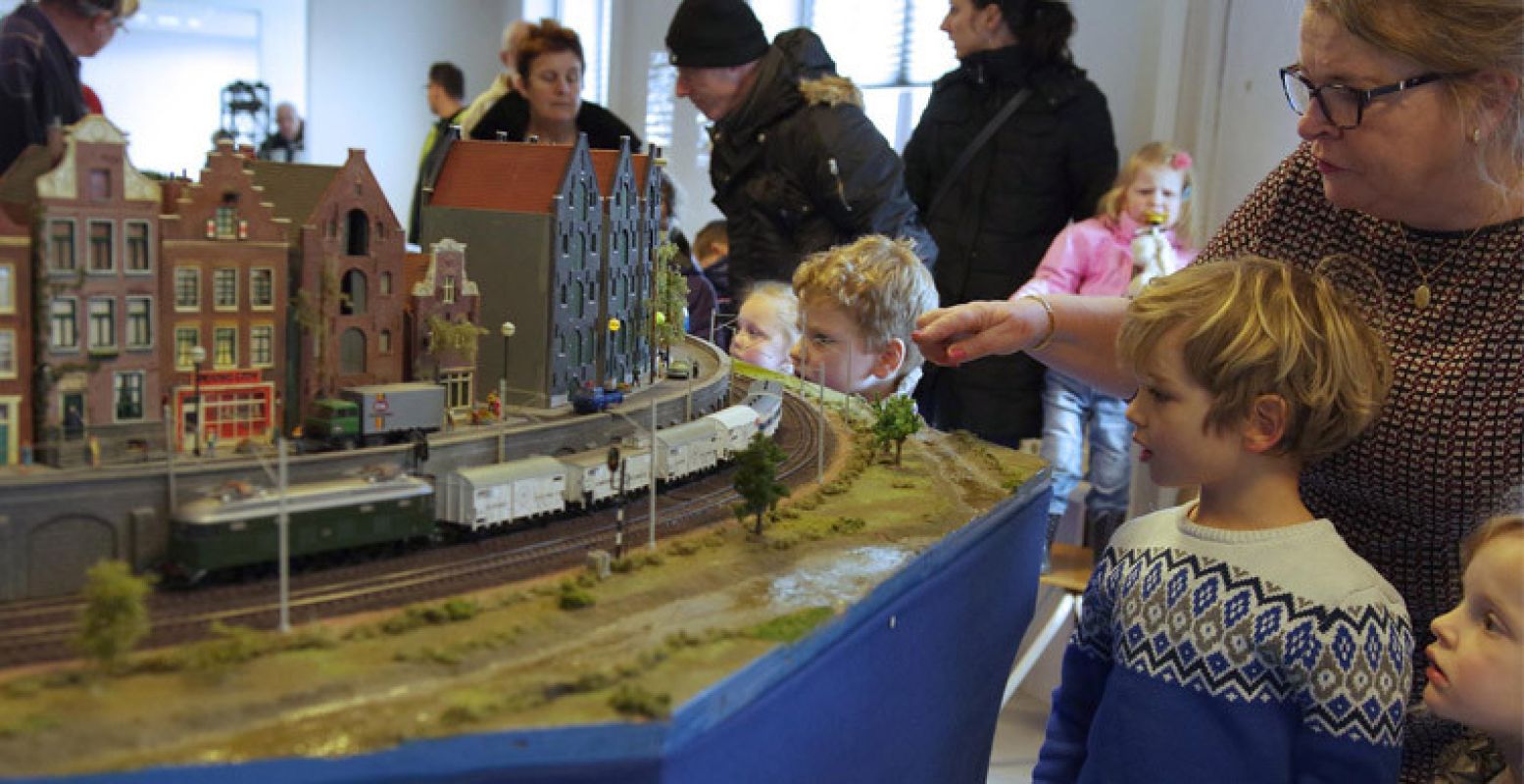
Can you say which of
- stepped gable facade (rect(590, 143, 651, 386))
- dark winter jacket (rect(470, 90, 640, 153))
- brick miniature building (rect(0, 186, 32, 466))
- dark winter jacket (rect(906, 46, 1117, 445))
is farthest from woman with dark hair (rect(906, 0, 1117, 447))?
brick miniature building (rect(0, 186, 32, 466))

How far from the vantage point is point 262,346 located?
4.01 meters

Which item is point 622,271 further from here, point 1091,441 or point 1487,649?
point 1091,441

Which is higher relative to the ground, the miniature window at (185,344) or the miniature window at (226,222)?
the miniature window at (226,222)

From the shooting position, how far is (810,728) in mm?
3473

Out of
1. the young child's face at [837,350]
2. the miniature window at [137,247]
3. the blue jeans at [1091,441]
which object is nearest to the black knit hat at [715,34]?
the young child's face at [837,350]

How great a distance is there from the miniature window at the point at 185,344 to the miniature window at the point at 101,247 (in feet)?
0.91

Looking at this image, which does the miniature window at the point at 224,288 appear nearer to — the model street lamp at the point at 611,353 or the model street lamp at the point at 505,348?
the model street lamp at the point at 505,348

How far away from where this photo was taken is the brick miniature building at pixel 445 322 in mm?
4492

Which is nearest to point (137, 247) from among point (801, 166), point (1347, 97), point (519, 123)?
point (1347, 97)

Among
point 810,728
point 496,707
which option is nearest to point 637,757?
point 496,707

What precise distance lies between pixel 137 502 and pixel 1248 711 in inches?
115

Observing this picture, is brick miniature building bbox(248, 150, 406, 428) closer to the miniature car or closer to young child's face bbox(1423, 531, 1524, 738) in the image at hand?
the miniature car

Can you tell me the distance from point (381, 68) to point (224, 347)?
16.9 meters

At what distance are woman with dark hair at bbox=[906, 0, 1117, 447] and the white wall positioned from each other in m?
12.3
